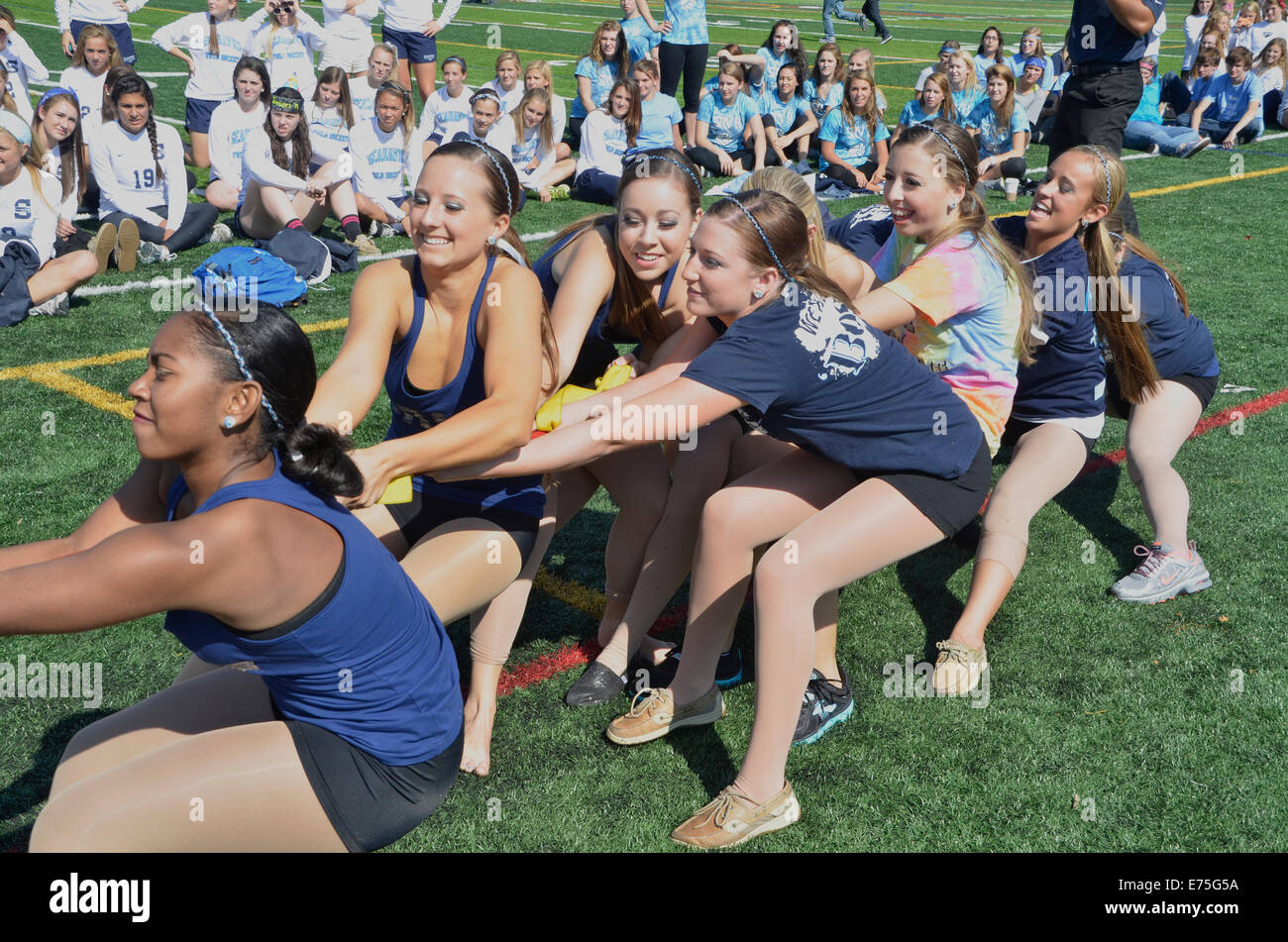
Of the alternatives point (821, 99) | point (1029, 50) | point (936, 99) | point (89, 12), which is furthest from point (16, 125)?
point (1029, 50)

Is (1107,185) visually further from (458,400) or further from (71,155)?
(71,155)

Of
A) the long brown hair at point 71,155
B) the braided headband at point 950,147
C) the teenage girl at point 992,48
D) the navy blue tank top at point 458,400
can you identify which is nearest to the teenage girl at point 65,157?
the long brown hair at point 71,155

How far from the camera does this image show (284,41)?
11.7 meters

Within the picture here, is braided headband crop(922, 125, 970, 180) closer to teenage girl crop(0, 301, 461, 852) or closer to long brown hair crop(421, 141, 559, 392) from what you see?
long brown hair crop(421, 141, 559, 392)

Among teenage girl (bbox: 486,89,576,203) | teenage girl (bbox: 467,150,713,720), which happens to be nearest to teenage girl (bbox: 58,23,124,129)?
teenage girl (bbox: 486,89,576,203)

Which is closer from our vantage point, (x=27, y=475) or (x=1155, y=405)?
(x=1155, y=405)

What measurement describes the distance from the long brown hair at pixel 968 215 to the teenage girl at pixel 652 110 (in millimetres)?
7966

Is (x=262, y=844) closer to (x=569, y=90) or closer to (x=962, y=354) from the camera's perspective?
(x=962, y=354)

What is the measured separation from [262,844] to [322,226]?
8401 millimetres

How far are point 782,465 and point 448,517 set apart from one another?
104 cm

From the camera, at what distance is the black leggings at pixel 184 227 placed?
8.76 meters

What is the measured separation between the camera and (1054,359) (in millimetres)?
4488
